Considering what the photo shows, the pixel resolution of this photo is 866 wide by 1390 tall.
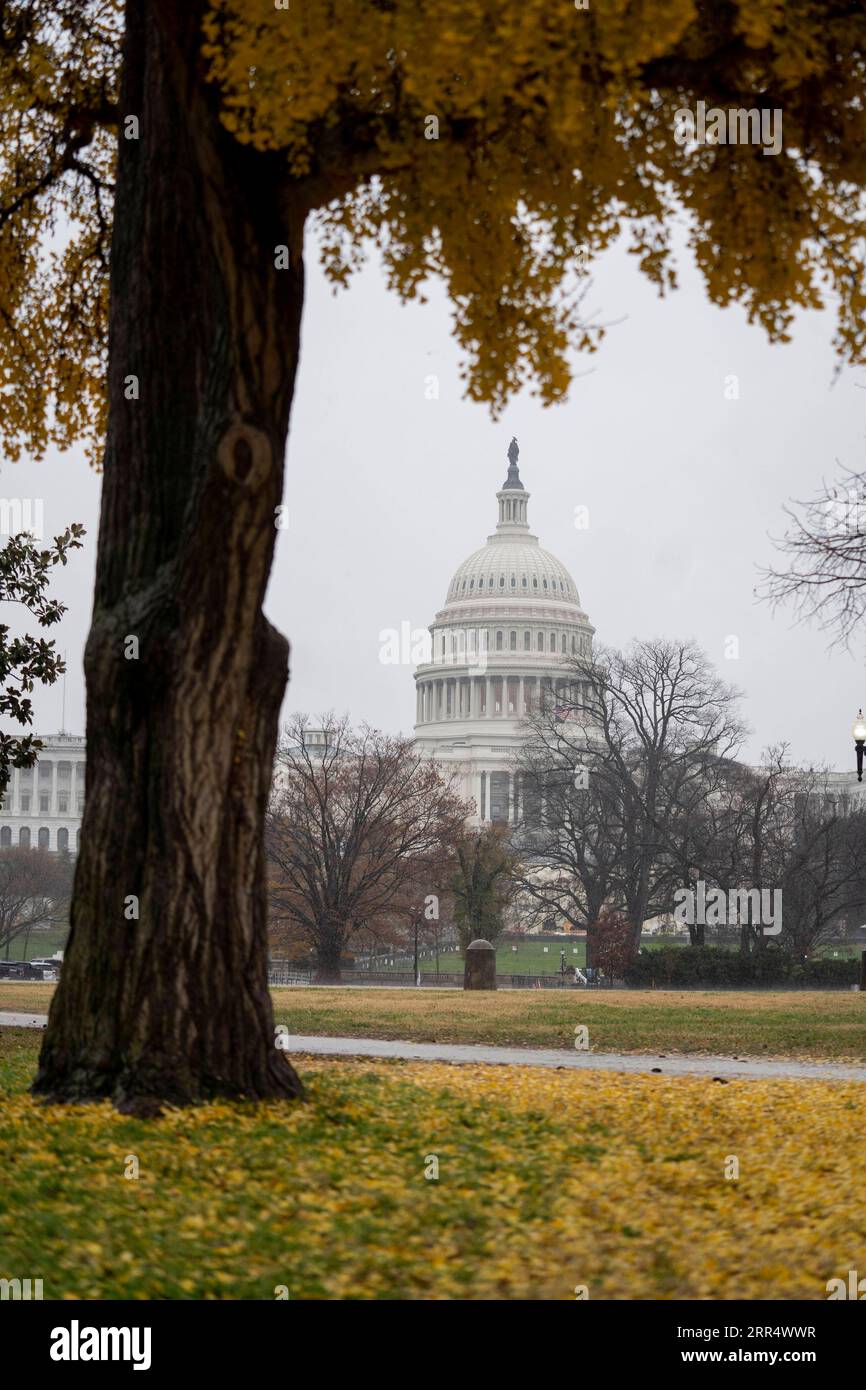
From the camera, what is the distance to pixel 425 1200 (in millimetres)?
6836

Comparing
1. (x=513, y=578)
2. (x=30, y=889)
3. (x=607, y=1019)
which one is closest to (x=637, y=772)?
(x=30, y=889)

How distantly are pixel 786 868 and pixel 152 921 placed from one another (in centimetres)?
4350

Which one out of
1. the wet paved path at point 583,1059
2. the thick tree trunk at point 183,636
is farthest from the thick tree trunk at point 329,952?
the thick tree trunk at point 183,636

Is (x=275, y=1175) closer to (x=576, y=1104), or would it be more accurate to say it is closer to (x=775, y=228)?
(x=576, y=1104)

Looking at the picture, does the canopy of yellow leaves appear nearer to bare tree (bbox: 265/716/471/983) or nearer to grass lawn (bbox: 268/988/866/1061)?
grass lawn (bbox: 268/988/866/1061)

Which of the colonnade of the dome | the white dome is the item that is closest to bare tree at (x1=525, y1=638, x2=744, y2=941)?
the colonnade of the dome

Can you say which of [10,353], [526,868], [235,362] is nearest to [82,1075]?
[235,362]

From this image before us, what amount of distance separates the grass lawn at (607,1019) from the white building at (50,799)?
10243 centimetres

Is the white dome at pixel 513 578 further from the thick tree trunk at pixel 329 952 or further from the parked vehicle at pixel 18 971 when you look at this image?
the thick tree trunk at pixel 329 952

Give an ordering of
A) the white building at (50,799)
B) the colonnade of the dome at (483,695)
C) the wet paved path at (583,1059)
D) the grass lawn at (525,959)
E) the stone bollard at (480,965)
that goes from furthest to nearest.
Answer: the white building at (50,799)
the colonnade of the dome at (483,695)
the grass lawn at (525,959)
the stone bollard at (480,965)
the wet paved path at (583,1059)

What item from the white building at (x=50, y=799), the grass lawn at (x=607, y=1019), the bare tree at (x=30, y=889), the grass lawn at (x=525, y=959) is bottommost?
the grass lawn at (x=525, y=959)

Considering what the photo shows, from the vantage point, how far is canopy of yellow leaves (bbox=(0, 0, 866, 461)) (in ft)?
25.5

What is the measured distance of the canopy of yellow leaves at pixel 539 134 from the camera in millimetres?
7781

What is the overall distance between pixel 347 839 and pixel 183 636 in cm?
4206
